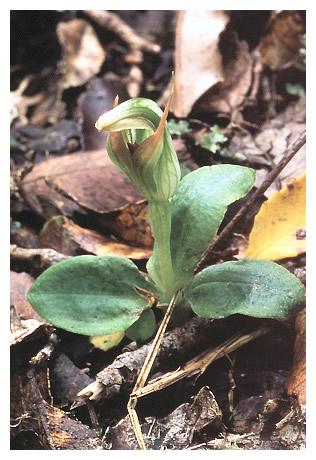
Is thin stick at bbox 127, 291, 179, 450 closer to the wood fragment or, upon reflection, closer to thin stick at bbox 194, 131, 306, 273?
thin stick at bbox 194, 131, 306, 273

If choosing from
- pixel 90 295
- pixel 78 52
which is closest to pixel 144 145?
pixel 90 295

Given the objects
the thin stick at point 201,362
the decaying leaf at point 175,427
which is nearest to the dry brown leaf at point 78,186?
the thin stick at point 201,362

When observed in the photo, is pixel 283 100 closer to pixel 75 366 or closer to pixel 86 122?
pixel 86 122

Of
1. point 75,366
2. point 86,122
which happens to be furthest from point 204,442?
point 86,122

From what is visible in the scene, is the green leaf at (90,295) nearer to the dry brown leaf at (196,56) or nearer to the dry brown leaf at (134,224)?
the dry brown leaf at (134,224)

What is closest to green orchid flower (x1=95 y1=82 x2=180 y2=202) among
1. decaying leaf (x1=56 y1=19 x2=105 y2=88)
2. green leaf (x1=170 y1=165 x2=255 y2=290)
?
green leaf (x1=170 y1=165 x2=255 y2=290)

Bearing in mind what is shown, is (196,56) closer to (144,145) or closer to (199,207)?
(199,207)

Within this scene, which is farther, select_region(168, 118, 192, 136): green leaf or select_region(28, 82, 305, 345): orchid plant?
select_region(168, 118, 192, 136): green leaf
